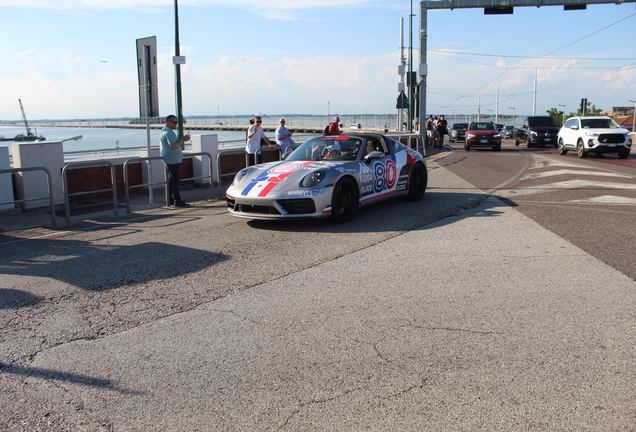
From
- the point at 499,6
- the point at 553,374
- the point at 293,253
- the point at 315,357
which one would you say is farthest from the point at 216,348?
the point at 499,6

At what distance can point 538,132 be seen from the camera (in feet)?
105

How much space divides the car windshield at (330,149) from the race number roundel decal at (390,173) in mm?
706

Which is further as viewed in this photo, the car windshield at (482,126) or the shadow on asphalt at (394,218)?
the car windshield at (482,126)

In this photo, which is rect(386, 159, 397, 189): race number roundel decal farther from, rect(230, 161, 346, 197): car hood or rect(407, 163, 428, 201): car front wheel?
rect(230, 161, 346, 197): car hood

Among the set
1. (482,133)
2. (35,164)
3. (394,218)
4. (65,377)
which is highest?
(482,133)

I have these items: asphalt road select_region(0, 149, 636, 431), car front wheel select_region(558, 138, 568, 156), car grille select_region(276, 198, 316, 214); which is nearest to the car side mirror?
car grille select_region(276, 198, 316, 214)

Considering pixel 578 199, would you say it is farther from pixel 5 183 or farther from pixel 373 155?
pixel 5 183

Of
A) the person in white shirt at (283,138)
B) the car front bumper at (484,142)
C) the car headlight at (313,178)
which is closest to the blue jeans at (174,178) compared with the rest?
the car headlight at (313,178)

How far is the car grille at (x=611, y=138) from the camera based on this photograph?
899 inches

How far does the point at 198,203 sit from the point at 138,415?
29.3ft

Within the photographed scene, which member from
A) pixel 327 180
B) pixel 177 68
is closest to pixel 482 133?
pixel 177 68

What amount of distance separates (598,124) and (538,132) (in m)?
7.83

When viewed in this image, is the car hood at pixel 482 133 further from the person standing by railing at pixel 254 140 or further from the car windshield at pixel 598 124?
the person standing by railing at pixel 254 140

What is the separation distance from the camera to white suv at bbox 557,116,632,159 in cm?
2288
